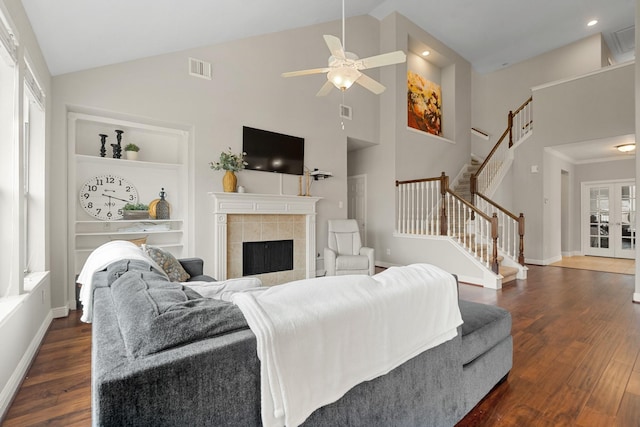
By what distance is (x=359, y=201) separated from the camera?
261 inches

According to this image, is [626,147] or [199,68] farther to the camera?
[626,147]

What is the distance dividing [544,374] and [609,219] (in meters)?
7.66

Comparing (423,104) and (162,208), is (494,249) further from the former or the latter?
(162,208)

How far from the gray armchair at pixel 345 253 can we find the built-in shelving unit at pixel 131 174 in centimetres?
215

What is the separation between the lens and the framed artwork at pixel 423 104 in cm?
667

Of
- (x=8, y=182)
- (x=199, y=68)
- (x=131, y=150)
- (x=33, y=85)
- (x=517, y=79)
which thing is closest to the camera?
(x=8, y=182)

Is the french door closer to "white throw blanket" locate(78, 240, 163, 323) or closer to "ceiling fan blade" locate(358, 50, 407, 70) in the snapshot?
"ceiling fan blade" locate(358, 50, 407, 70)

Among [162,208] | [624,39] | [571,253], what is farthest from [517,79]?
[162,208]

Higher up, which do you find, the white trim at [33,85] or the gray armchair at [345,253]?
the white trim at [33,85]

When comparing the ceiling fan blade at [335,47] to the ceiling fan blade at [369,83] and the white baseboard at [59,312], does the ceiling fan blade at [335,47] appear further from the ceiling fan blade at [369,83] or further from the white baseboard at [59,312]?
the white baseboard at [59,312]

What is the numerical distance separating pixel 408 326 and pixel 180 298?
2.80 ft

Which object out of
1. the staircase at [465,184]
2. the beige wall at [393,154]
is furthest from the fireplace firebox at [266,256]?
the staircase at [465,184]

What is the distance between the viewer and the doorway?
21.2 feet

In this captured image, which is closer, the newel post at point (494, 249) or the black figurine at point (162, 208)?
the black figurine at point (162, 208)
